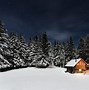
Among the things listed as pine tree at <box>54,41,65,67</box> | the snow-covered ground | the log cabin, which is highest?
pine tree at <box>54,41,65,67</box>

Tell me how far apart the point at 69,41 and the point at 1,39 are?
53.4 meters

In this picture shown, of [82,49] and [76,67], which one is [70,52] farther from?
[76,67]

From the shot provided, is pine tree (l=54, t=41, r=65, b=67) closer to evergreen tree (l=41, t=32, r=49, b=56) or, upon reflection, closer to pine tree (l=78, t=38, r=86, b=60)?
pine tree (l=78, t=38, r=86, b=60)

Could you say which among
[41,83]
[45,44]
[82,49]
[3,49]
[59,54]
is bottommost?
[41,83]

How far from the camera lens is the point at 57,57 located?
104 metres

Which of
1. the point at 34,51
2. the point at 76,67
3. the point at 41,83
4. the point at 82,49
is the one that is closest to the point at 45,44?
the point at 34,51

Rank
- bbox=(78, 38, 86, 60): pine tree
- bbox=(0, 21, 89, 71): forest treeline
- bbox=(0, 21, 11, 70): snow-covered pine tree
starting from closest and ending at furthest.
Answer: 1. bbox=(0, 21, 11, 70): snow-covered pine tree
2. bbox=(0, 21, 89, 71): forest treeline
3. bbox=(78, 38, 86, 60): pine tree

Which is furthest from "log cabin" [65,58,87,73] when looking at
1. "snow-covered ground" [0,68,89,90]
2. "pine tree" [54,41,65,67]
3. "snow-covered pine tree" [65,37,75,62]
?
"pine tree" [54,41,65,67]

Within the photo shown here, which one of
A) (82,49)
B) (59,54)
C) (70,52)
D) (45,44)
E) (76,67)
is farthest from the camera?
(59,54)

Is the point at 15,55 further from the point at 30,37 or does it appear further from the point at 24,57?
the point at 30,37

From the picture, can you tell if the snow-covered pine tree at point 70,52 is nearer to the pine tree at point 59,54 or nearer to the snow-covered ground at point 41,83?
the pine tree at point 59,54

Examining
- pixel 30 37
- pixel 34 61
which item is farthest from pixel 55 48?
pixel 34 61

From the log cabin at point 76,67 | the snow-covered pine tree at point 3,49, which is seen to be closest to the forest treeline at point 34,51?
the snow-covered pine tree at point 3,49

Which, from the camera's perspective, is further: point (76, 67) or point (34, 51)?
point (34, 51)
